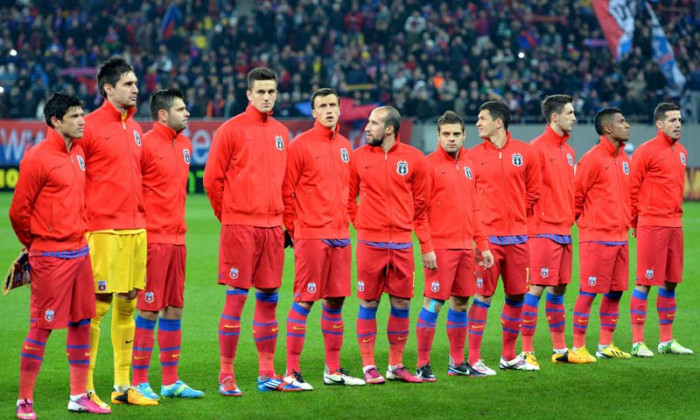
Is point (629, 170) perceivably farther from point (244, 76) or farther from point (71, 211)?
point (244, 76)

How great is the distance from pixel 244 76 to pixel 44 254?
26814 mm

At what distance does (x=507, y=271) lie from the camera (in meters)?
10.6

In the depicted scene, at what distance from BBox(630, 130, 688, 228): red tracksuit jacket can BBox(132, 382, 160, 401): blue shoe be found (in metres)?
5.62

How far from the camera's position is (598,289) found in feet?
36.9

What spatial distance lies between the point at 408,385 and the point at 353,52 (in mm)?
27018

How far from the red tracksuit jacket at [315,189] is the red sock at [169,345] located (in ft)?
4.40

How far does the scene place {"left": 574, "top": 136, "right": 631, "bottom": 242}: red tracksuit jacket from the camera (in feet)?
37.2

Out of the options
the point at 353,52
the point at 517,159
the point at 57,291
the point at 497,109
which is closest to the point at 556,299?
the point at 517,159

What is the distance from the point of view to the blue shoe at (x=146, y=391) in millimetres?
8892

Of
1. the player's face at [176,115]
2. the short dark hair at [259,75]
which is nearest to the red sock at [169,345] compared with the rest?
the player's face at [176,115]

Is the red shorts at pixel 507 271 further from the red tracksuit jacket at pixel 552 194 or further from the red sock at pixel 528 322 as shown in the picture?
the red tracksuit jacket at pixel 552 194

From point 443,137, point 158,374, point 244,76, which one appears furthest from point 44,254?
point 244,76

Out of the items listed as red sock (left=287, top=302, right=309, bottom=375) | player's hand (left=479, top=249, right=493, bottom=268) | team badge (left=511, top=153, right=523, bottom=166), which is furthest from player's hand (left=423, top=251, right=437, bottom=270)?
team badge (left=511, top=153, right=523, bottom=166)

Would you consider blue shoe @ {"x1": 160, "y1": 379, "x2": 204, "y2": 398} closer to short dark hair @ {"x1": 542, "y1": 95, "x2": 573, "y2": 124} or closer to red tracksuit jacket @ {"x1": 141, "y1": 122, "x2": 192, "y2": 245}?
red tracksuit jacket @ {"x1": 141, "y1": 122, "x2": 192, "y2": 245}
